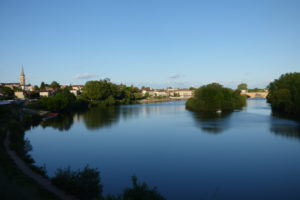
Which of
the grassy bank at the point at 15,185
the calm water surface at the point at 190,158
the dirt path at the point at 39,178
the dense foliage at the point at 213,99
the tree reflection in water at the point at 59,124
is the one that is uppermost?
the dense foliage at the point at 213,99

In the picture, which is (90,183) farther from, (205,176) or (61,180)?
(205,176)

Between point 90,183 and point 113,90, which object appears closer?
point 90,183

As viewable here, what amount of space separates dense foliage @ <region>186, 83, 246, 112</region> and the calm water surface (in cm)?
1785

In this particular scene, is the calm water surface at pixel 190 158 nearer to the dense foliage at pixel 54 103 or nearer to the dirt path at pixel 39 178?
the dirt path at pixel 39 178

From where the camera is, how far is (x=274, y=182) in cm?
1048

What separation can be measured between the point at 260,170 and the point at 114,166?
6.43 m

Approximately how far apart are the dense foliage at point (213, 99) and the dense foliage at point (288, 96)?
6.20m

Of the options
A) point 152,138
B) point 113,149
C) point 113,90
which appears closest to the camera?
point 113,149

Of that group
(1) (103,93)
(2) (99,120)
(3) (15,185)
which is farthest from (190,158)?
(1) (103,93)

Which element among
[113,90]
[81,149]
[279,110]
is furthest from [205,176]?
[113,90]

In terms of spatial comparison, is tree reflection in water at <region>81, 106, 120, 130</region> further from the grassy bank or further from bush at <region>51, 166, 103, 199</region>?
bush at <region>51, 166, 103, 199</region>

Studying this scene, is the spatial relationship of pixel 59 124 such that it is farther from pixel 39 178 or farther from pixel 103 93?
pixel 103 93

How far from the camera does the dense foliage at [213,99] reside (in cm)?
4125

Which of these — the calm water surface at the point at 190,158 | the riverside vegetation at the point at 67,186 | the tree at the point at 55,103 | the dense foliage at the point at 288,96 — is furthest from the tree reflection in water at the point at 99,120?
the dense foliage at the point at 288,96
